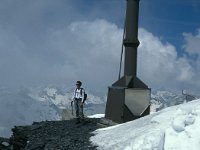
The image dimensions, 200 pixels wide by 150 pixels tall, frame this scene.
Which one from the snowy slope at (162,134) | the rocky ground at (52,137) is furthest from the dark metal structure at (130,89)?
the snowy slope at (162,134)

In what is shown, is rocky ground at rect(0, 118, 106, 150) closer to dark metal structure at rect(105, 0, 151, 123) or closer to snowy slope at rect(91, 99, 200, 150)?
snowy slope at rect(91, 99, 200, 150)

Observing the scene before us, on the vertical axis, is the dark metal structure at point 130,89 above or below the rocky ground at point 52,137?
above

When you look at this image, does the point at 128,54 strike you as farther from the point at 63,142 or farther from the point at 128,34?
the point at 63,142

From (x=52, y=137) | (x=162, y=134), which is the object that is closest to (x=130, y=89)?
(x=52, y=137)

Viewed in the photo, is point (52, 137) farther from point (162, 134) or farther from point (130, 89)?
point (162, 134)

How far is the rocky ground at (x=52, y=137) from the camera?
1753 centimetres

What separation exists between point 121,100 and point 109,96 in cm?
139

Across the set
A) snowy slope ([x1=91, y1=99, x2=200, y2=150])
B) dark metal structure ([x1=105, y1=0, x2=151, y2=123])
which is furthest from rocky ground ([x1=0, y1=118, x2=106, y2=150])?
dark metal structure ([x1=105, y1=0, x2=151, y2=123])

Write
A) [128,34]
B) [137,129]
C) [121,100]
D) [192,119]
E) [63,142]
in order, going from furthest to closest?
[128,34]
[121,100]
[63,142]
[137,129]
[192,119]

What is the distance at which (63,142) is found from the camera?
1819cm

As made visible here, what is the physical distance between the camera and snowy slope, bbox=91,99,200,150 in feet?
43.5

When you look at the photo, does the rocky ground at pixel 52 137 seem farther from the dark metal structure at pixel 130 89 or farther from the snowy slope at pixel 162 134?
the dark metal structure at pixel 130 89

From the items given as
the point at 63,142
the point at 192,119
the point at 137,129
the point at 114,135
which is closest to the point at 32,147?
the point at 63,142

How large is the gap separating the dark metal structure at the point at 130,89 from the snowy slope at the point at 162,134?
16.9ft
